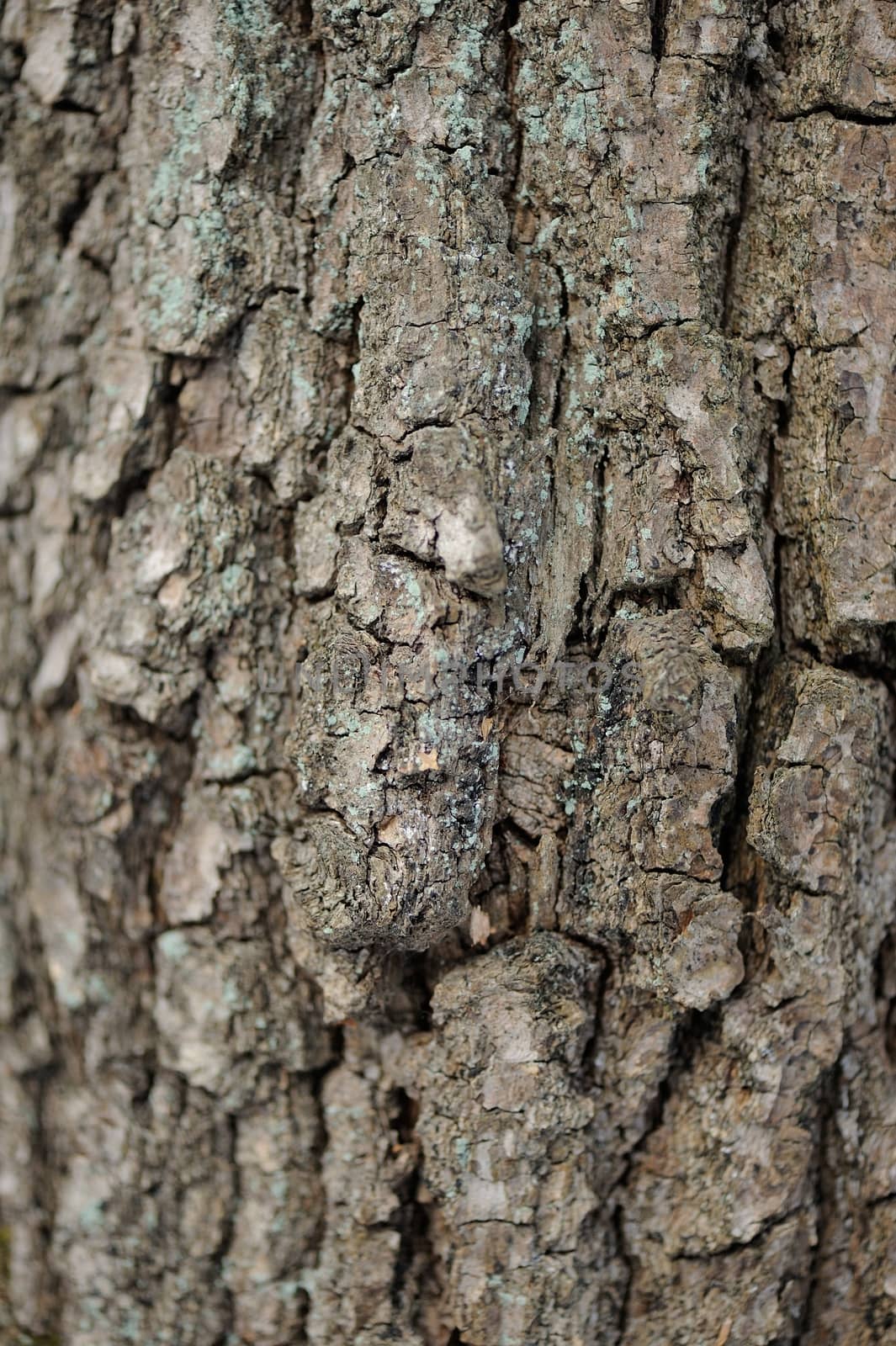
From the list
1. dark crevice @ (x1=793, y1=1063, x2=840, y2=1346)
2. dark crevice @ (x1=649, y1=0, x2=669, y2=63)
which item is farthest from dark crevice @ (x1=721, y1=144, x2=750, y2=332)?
dark crevice @ (x1=793, y1=1063, x2=840, y2=1346)

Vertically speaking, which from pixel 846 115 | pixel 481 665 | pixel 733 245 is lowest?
pixel 481 665

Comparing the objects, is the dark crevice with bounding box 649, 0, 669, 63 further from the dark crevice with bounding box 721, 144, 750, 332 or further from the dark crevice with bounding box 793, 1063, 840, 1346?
the dark crevice with bounding box 793, 1063, 840, 1346

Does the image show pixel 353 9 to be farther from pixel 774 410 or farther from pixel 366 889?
pixel 366 889

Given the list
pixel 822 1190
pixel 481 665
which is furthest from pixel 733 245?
pixel 822 1190

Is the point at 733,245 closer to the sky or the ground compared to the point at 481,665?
closer to the sky

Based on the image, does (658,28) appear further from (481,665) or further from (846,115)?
(481,665)

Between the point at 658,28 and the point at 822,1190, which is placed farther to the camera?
the point at 822,1190

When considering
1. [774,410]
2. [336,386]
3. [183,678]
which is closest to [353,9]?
[336,386]

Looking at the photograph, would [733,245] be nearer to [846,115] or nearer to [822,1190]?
[846,115]
